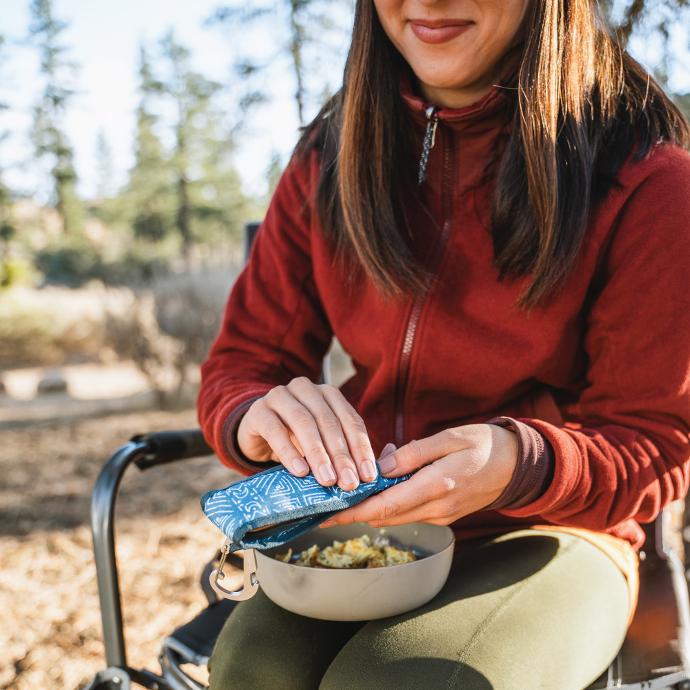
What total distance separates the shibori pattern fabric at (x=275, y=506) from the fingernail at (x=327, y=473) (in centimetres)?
1

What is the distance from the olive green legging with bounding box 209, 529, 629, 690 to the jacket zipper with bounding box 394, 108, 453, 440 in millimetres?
326

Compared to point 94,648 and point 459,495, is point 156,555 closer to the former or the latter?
point 94,648

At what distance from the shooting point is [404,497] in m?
1.05

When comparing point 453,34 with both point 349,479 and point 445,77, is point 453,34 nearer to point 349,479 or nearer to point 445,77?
point 445,77

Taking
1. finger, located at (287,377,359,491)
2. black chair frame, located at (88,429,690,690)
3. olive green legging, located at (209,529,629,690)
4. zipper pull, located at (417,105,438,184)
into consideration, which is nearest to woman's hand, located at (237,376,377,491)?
finger, located at (287,377,359,491)

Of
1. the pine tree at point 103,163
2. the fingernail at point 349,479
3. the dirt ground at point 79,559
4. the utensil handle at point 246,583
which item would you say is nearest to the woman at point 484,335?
the fingernail at point 349,479

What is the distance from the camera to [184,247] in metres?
27.2

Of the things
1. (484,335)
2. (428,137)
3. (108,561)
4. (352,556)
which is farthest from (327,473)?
(428,137)

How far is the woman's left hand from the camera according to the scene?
1.06 metres

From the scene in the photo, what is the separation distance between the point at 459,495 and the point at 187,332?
6327 mm

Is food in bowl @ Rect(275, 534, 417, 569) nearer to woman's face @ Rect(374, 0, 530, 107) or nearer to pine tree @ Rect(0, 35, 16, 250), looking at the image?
woman's face @ Rect(374, 0, 530, 107)

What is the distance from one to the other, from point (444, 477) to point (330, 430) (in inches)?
7.5

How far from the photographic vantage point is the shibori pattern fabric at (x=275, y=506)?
995mm

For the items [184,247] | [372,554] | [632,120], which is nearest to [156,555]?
[372,554]
